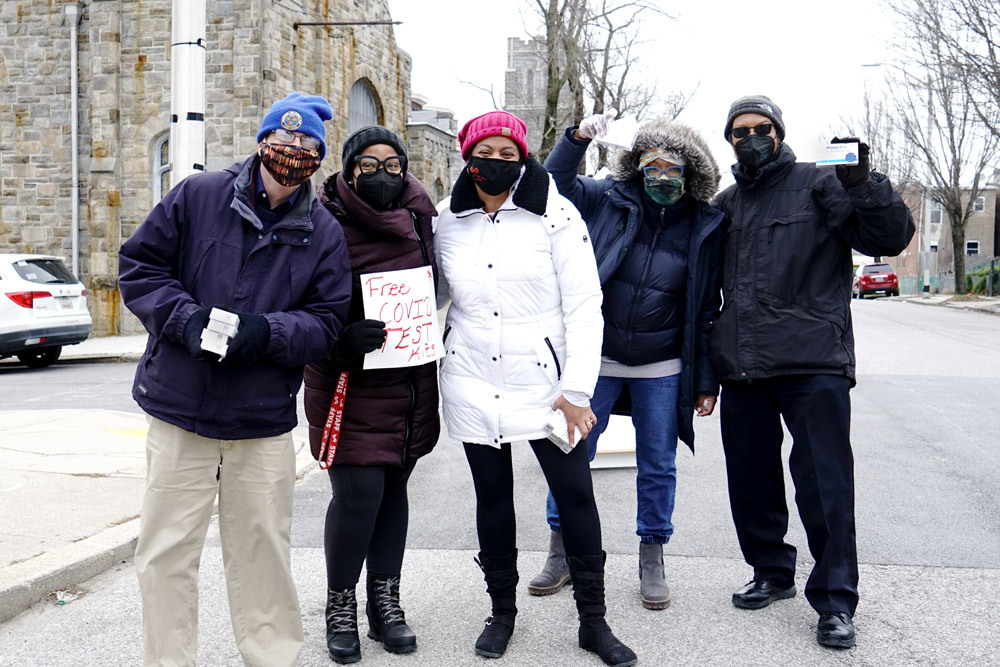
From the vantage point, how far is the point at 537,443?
3.71 metres

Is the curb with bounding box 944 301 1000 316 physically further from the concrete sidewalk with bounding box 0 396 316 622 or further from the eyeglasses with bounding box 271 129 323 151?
the eyeglasses with bounding box 271 129 323 151

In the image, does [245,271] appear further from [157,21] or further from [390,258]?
[157,21]

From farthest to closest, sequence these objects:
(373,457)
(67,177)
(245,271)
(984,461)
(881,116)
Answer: (881,116), (67,177), (984,461), (373,457), (245,271)

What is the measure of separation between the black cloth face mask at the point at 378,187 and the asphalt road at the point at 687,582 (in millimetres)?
1787

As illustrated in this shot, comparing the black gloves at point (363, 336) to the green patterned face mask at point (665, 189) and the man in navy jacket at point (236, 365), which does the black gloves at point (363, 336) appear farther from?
the green patterned face mask at point (665, 189)

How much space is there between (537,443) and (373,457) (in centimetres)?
65

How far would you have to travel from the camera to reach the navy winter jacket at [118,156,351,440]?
306cm

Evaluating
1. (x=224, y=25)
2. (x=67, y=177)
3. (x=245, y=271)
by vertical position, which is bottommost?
(x=245, y=271)

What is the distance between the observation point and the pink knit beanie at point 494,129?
11.9 ft

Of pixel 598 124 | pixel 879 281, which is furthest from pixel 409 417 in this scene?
pixel 879 281

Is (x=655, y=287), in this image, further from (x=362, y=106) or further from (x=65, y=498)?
(x=362, y=106)

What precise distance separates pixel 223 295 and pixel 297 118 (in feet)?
2.22

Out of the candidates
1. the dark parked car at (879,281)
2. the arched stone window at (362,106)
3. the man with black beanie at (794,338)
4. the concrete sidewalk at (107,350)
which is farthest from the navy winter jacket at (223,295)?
the dark parked car at (879,281)

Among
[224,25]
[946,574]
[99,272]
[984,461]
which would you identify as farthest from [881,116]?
[946,574]
